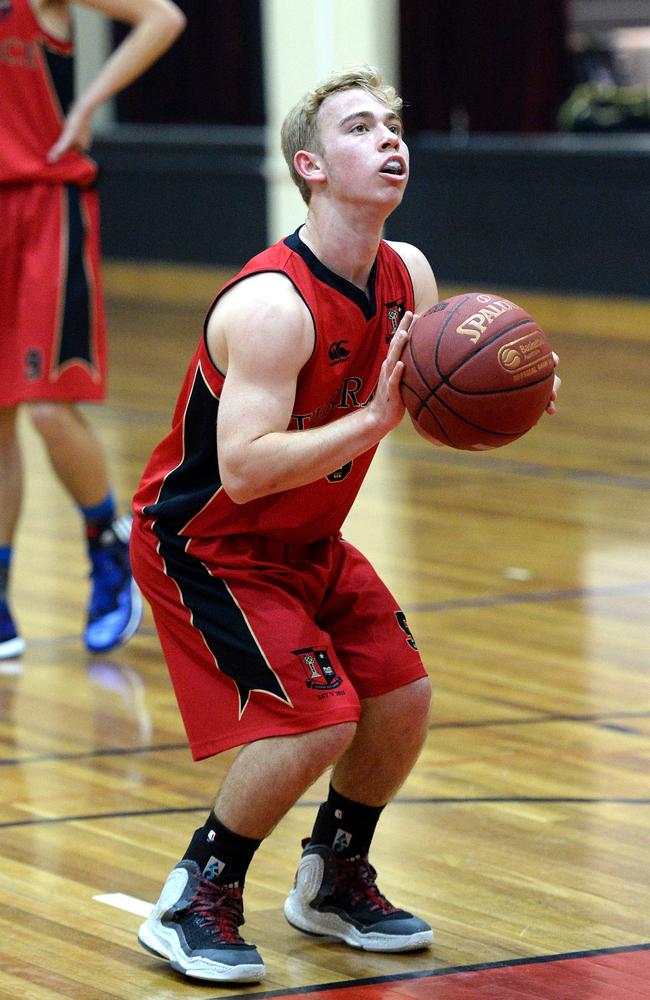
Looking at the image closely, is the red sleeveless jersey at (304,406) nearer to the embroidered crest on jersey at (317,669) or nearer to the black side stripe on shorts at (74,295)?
the embroidered crest on jersey at (317,669)

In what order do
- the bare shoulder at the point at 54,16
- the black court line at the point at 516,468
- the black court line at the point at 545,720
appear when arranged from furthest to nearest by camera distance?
the black court line at the point at 516,468, the bare shoulder at the point at 54,16, the black court line at the point at 545,720

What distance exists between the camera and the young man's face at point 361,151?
275cm

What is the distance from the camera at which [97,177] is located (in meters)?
4.83

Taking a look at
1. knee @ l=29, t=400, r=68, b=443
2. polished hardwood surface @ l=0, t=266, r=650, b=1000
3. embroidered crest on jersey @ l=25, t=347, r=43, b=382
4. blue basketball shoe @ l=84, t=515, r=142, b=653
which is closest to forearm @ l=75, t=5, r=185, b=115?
embroidered crest on jersey @ l=25, t=347, r=43, b=382

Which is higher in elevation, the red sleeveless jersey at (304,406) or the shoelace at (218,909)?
the red sleeveless jersey at (304,406)

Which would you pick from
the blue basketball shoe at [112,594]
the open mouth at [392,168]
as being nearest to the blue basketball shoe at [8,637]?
the blue basketball shoe at [112,594]

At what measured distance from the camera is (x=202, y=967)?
2.72 metres

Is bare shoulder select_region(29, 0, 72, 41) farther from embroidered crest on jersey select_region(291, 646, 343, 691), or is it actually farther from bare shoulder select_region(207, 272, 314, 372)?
embroidered crest on jersey select_region(291, 646, 343, 691)

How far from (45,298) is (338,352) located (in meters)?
2.08

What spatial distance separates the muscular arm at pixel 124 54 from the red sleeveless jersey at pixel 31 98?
3cm

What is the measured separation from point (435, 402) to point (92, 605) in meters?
2.32

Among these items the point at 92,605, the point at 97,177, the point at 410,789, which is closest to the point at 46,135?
the point at 97,177

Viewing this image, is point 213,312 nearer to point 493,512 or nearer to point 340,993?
point 340,993

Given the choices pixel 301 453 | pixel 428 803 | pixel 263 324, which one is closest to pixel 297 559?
pixel 301 453
